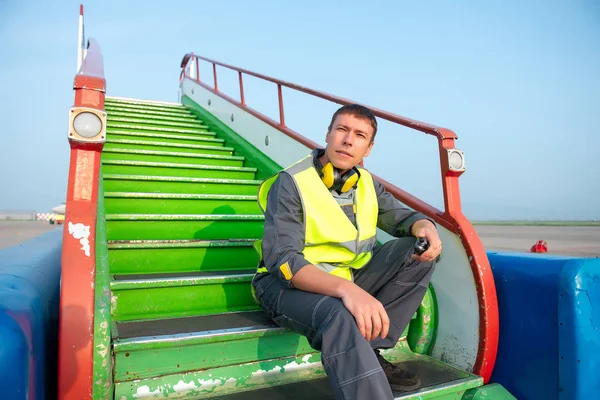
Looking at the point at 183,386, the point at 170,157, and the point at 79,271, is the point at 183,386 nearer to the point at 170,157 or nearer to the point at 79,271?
the point at 79,271

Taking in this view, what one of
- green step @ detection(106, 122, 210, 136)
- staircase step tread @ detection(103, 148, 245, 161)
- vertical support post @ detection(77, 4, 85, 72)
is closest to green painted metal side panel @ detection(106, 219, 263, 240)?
staircase step tread @ detection(103, 148, 245, 161)

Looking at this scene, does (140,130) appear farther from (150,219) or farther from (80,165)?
(80,165)

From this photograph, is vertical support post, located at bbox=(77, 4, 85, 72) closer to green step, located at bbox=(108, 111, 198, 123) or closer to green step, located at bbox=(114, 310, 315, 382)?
green step, located at bbox=(108, 111, 198, 123)

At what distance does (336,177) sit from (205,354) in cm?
108

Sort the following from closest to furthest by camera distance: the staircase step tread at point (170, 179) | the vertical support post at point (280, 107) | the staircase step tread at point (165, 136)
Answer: the staircase step tread at point (170, 179), the vertical support post at point (280, 107), the staircase step tread at point (165, 136)

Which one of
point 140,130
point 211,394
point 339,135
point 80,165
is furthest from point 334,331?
point 140,130

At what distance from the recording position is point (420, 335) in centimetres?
239

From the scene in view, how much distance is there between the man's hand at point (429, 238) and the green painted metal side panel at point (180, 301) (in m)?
1.04

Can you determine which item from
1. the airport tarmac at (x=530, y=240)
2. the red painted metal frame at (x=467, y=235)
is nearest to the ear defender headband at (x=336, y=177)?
the red painted metal frame at (x=467, y=235)

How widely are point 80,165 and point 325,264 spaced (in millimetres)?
1196

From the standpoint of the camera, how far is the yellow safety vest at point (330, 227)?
2.00 m

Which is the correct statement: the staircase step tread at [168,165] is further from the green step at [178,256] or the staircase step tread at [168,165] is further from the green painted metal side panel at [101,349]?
the green painted metal side panel at [101,349]

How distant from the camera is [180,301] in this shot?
230cm

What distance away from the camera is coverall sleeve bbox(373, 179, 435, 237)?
7.19ft
